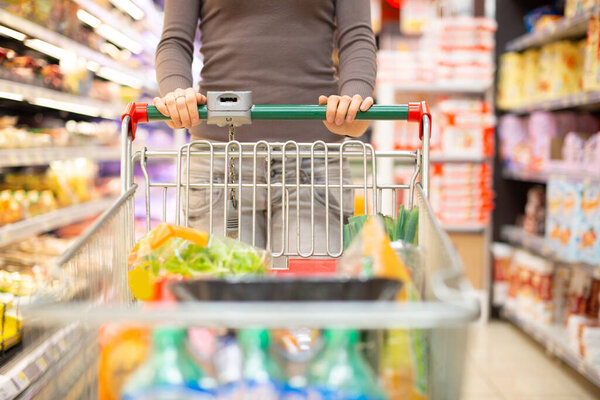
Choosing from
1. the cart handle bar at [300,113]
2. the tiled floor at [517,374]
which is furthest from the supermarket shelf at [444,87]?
the cart handle bar at [300,113]

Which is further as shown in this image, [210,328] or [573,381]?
[573,381]

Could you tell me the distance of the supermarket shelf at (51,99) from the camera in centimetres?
232

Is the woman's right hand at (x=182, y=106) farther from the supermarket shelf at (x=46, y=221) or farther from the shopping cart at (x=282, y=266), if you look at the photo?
the supermarket shelf at (x=46, y=221)

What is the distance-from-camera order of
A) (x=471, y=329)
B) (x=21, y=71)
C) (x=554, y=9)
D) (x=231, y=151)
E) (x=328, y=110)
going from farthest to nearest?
(x=554, y=9) → (x=21, y=71) → (x=231, y=151) → (x=328, y=110) → (x=471, y=329)

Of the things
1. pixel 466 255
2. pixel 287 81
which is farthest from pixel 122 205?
pixel 466 255

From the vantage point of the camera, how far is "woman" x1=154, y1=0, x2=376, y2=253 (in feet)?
4.65

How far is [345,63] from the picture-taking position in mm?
1476

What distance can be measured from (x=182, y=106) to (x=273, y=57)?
0.37 metres

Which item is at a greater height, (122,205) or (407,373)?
(122,205)

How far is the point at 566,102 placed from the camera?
2.89 m

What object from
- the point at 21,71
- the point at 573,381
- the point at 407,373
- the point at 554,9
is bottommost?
the point at 573,381

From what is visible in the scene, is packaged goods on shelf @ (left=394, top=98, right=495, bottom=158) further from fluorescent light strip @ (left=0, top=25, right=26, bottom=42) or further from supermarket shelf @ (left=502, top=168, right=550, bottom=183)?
fluorescent light strip @ (left=0, top=25, right=26, bottom=42)

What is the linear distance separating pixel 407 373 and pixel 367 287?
0.40ft

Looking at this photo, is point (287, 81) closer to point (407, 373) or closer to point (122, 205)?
point (122, 205)
